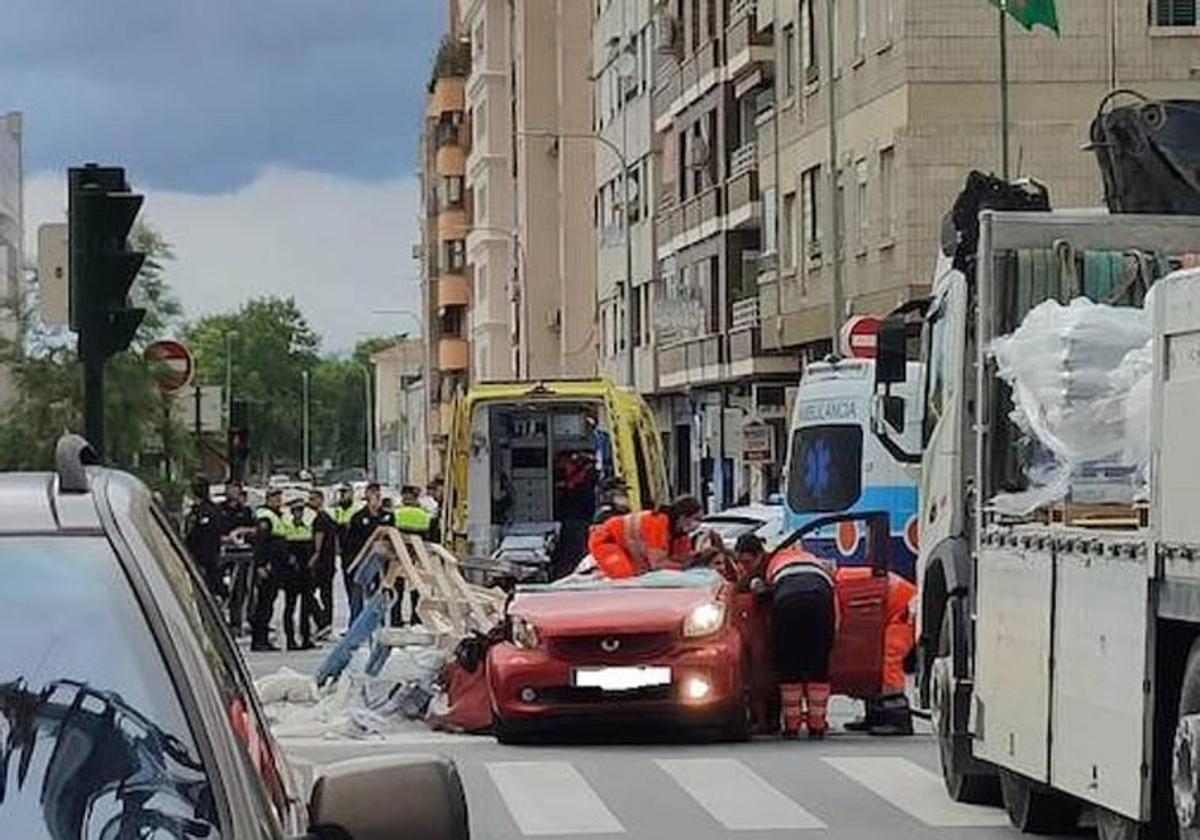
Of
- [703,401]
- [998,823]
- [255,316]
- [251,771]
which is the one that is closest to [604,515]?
[998,823]

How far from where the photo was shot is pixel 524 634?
722 inches

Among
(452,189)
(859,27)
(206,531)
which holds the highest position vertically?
(452,189)

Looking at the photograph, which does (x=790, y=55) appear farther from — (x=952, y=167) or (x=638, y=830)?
(x=638, y=830)

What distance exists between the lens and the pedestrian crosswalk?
14219mm

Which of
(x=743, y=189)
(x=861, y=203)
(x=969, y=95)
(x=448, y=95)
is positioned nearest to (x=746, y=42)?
(x=743, y=189)

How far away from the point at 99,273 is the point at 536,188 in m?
76.7

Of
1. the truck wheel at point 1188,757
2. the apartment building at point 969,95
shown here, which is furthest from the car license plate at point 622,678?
the apartment building at point 969,95

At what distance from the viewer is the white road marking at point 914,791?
14.3 metres

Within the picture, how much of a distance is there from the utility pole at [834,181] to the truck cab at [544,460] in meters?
9.35

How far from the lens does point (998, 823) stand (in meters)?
14.2

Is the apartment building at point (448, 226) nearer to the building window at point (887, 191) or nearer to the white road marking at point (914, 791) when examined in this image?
the building window at point (887, 191)

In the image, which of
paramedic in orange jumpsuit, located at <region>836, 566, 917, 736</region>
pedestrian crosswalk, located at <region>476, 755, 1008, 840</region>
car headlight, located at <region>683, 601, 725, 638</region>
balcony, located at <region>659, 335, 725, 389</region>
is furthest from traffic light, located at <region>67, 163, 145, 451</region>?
balcony, located at <region>659, 335, 725, 389</region>

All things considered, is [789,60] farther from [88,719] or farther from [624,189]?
[88,719]

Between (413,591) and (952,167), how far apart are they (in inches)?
864
